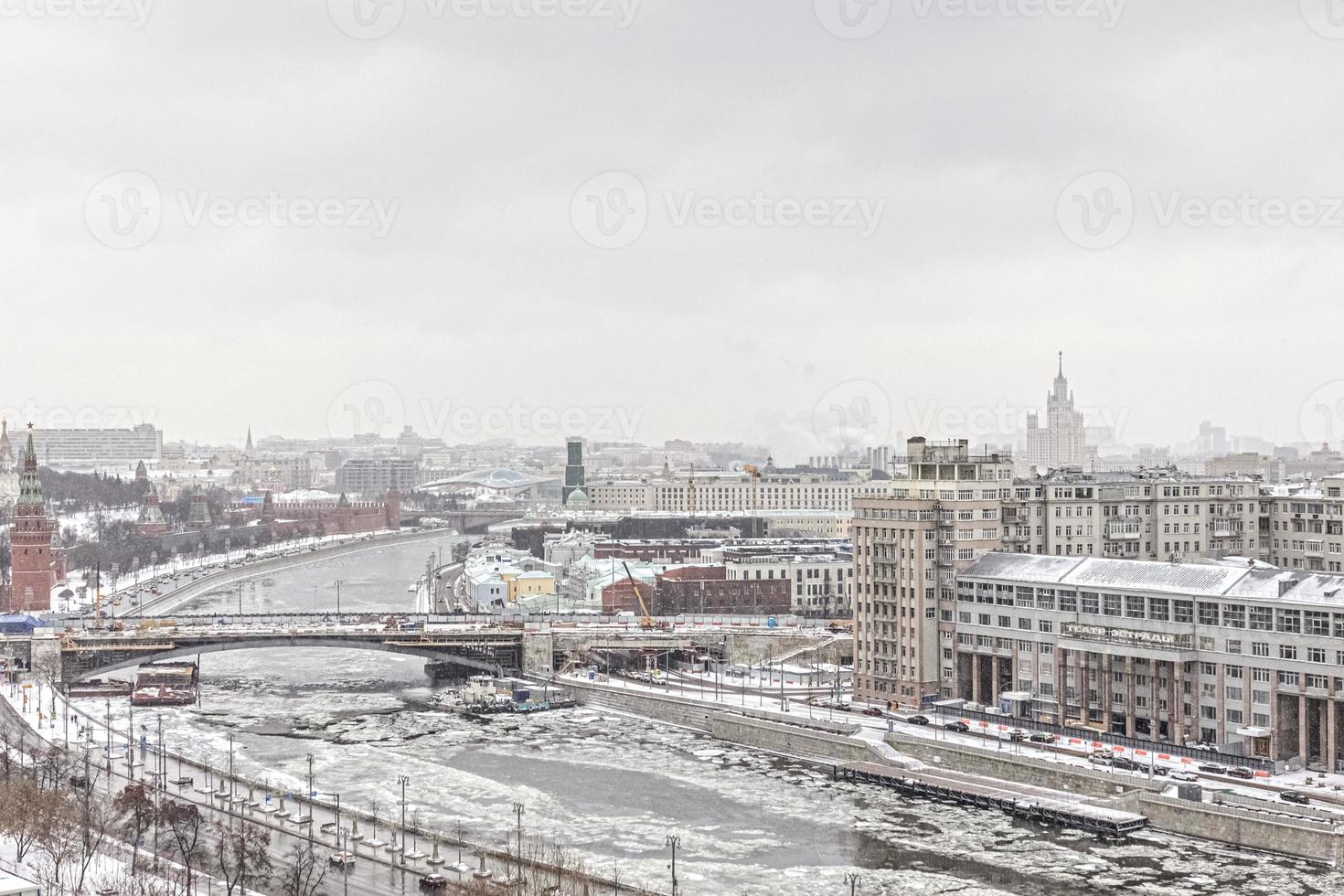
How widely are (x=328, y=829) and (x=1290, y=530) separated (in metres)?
28.6

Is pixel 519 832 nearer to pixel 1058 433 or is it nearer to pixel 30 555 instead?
pixel 30 555

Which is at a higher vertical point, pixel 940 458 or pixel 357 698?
pixel 940 458

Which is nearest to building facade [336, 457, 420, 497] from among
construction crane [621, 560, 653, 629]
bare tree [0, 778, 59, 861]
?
construction crane [621, 560, 653, 629]

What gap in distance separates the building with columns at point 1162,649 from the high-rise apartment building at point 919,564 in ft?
1.94

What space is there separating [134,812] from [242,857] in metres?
4.31

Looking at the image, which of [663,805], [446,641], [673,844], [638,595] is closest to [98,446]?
[638,595]

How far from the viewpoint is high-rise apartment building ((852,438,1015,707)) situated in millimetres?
36531

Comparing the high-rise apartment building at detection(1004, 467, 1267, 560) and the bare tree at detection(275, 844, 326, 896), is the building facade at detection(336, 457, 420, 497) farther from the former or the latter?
the bare tree at detection(275, 844, 326, 896)

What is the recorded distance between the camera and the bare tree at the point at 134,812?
82.7ft

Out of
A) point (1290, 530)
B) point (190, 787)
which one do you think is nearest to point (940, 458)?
point (1290, 530)

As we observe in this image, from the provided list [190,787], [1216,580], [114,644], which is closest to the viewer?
[190,787]

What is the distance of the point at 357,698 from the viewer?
41.4 meters

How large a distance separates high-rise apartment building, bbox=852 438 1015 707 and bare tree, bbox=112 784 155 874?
693 inches

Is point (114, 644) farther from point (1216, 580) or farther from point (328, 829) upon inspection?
point (1216, 580)
